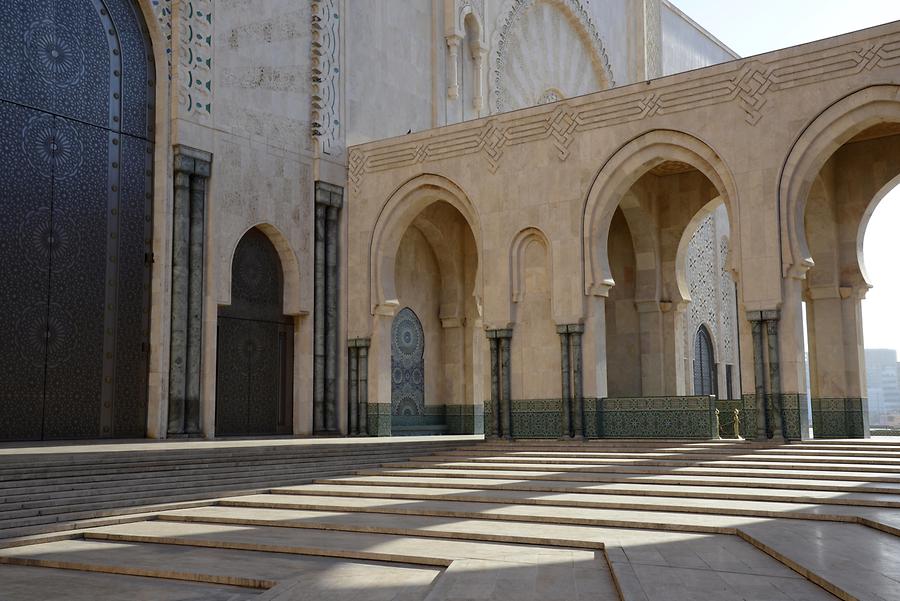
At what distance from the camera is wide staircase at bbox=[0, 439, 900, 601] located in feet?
13.4

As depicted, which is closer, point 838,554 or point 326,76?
point 838,554

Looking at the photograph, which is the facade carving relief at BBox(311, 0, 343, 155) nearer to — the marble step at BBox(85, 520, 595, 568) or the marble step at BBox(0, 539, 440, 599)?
the marble step at BBox(85, 520, 595, 568)

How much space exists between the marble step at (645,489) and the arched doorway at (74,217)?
109 inches

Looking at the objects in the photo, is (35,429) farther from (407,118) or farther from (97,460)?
(407,118)

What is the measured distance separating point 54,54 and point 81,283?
236cm

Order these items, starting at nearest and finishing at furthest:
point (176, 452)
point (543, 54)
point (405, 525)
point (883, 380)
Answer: point (405, 525) < point (176, 452) < point (543, 54) < point (883, 380)

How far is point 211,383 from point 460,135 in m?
4.42

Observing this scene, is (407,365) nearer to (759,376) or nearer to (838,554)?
(759,376)

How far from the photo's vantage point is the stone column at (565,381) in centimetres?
1066

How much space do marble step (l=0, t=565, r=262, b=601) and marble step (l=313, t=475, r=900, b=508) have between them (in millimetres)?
3597

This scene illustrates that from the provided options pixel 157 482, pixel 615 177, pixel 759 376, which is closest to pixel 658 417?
pixel 759 376

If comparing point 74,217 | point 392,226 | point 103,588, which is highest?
point 392,226

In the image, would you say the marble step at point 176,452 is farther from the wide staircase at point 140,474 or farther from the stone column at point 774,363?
the stone column at point 774,363

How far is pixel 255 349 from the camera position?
38.1ft
